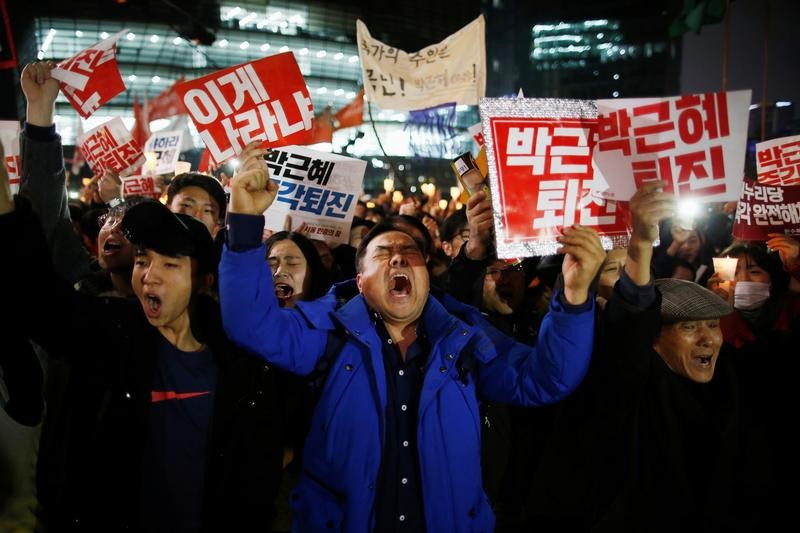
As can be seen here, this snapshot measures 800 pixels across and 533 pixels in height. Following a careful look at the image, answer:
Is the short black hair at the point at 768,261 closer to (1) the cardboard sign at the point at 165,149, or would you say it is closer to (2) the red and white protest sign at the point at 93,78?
(2) the red and white protest sign at the point at 93,78

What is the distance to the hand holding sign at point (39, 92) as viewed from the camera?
2809 mm

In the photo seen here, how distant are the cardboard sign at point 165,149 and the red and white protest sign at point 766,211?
22.6ft

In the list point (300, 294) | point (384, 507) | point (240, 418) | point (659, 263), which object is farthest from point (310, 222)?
point (659, 263)

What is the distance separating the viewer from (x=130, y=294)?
293cm

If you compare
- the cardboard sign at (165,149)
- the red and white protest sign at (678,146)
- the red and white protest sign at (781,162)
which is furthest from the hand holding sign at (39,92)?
the cardboard sign at (165,149)

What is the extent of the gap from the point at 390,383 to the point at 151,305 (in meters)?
1.00

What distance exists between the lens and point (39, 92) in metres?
2.88

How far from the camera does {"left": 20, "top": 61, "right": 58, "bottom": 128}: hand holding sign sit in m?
2.81

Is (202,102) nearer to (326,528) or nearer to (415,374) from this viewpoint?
(415,374)

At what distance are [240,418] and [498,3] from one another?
289 ft

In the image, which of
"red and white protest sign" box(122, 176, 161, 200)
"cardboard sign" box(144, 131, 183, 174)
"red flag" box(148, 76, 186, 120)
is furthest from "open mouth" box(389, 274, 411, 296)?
"red flag" box(148, 76, 186, 120)

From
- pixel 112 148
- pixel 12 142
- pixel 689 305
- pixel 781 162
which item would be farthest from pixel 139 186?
pixel 781 162

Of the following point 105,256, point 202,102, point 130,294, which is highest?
point 202,102

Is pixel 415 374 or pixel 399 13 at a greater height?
pixel 399 13
